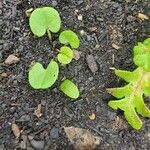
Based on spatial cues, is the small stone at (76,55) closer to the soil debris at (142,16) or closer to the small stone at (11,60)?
the small stone at (11,60)

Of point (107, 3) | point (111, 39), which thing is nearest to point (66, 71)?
point (111, 39)

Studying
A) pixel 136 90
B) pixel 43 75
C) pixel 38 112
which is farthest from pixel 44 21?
pixel 136 90

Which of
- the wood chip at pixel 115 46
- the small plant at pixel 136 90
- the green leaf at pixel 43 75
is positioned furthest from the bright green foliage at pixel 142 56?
the green leaf at pixel 43 75

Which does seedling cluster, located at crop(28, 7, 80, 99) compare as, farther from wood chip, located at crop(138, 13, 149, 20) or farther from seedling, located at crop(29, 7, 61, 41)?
wood chip, located at crop(138, 13, 149, 20)

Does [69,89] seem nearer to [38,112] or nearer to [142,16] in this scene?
[38,112]

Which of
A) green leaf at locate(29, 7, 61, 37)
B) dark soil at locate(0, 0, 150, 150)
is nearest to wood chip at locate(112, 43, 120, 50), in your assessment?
Result: dark soil at locate(0, 0, 150, 150)

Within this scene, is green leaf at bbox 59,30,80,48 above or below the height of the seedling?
below
